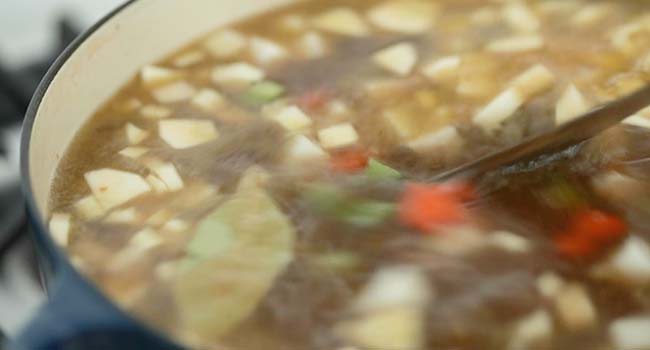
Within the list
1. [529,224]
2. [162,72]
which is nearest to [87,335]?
[529,224]

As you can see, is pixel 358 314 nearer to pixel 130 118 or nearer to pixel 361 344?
pixel 361 344

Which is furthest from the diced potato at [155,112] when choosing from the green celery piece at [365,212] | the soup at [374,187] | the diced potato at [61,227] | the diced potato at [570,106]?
the diced potato at [570,106]

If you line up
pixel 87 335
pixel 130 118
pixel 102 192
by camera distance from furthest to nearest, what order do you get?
1. pixel 130 118
2. pixel 102 192
3. pixel 87 335

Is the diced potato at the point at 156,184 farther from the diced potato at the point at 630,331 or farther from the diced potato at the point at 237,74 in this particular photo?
the diced potato at the point at 630,331

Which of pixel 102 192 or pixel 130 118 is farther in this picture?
pixel 130 118

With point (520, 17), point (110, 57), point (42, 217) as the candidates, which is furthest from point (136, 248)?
point (520, 17)

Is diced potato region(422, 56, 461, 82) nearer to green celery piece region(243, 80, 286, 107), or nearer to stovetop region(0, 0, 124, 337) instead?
green celery piece region(243, 80, 286, 107)

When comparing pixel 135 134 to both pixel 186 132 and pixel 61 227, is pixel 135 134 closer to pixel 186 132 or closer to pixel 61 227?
pixel 186 132
